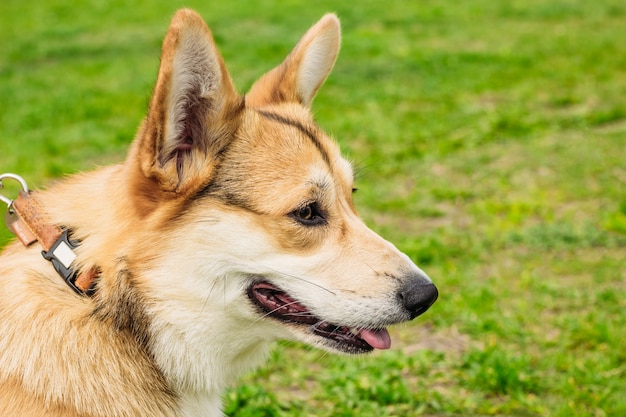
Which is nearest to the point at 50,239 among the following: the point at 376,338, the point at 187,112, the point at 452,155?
the point at 187,112

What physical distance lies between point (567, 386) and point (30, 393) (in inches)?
115

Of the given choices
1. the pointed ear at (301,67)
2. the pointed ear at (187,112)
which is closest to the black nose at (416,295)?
the pointed ear at (187,112)

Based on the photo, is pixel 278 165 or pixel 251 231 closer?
pixel 251 231

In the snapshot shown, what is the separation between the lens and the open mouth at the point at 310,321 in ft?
9.83

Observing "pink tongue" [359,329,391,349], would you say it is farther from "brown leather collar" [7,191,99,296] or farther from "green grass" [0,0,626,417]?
"brown leather collar" [7,191,99,296]

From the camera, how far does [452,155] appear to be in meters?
7.85

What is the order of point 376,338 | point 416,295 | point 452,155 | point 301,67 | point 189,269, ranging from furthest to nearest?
point 452,155 < point 301,67 < point 376,338 < point 416,295 < point 189,269

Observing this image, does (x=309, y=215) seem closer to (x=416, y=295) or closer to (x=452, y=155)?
(x=416, y=295)

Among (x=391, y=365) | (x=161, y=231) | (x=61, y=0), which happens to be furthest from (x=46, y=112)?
(x=61, y=0)

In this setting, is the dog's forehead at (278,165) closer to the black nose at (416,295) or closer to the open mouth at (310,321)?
the open mouth at (310,321)

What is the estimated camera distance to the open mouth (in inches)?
118

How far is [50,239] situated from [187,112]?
751 millimetres

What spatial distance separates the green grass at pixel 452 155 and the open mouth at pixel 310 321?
99cm

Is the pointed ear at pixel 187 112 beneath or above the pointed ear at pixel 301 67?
above
